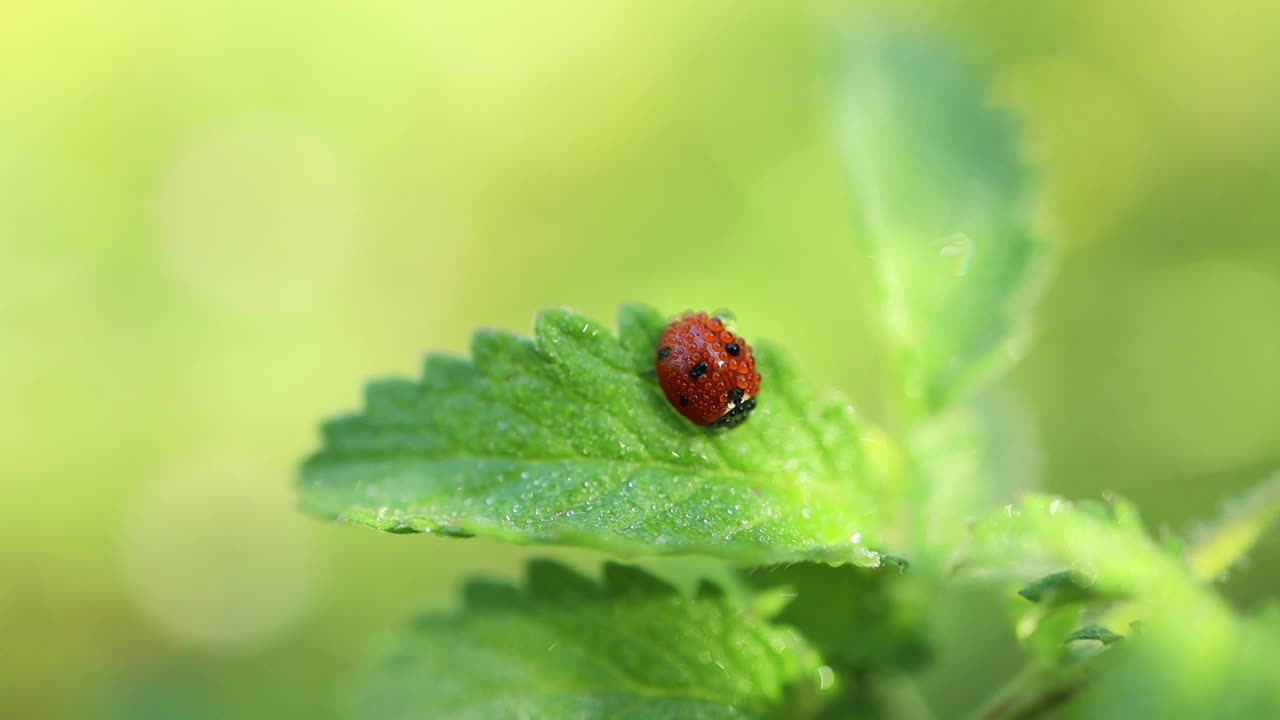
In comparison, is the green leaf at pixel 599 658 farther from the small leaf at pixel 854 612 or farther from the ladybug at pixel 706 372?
the ladybug at pixel 706 372

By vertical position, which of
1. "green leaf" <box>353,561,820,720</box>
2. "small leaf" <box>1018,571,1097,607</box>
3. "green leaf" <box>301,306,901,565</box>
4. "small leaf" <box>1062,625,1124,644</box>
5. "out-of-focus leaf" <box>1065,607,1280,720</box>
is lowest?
"out-of-focus leaf" <box>1065,607,1280,720</box>

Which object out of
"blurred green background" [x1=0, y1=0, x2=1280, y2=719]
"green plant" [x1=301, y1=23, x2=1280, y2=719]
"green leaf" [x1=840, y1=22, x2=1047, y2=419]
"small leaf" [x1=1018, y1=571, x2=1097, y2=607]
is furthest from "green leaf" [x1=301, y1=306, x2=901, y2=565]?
"blurred green background" [x1=0, y1=0, x2=1280, y2=719]

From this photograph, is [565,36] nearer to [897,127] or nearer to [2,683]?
[897,127]

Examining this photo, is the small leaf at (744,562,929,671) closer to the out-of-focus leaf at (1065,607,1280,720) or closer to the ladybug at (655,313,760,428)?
the ladybug at (655,313,760,428)

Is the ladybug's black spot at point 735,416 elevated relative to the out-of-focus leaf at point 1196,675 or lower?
elevated

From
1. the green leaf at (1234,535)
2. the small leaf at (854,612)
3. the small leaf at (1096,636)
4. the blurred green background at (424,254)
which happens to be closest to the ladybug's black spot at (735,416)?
the small leaf at (854,612)

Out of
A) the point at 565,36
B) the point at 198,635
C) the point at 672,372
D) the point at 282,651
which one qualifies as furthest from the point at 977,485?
the point at 565,36

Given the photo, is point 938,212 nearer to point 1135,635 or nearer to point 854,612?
point 854,612
